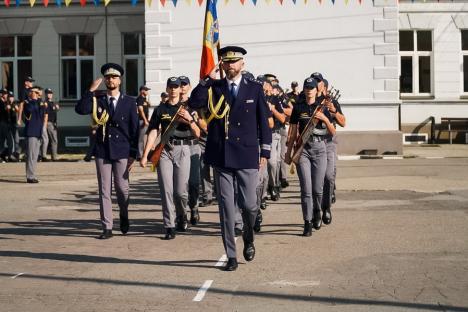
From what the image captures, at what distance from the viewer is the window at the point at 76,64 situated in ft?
101

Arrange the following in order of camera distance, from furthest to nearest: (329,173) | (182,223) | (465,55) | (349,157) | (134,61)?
(465,55), (134,61), (349,157), (329,173), (182,223)

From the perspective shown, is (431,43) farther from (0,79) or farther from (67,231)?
(67,231)

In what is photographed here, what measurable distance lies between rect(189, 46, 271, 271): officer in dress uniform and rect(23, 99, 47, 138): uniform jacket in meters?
10.5

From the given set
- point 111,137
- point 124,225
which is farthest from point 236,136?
point 124,225

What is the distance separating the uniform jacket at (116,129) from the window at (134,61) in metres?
19.0

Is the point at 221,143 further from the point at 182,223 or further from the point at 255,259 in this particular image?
the point at 182,223

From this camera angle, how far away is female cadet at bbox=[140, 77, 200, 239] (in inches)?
450

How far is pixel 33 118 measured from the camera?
763 inches

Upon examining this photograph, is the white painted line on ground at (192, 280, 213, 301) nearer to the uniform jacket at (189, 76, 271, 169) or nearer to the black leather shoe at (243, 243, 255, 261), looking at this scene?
the black leather shoe at (243, 243, 255, 261)

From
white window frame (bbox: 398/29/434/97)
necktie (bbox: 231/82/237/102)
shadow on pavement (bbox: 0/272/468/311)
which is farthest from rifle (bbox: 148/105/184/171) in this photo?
white window frame (bbox: 398/29/434/97)

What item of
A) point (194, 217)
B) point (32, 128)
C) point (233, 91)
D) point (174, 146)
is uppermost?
point (233, 91)

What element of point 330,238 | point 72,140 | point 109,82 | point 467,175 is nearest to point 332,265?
point 330,238

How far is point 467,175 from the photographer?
761 inches

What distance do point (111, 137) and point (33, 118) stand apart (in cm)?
845
